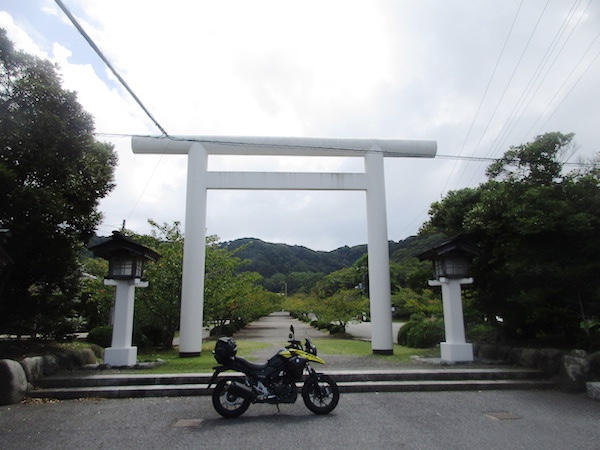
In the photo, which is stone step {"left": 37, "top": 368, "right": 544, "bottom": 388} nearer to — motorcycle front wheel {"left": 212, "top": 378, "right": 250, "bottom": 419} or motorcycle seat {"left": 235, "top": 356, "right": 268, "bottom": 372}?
motorcycle front wheel {"left": 212, "top": 378, "right": 250, "bottom": 419}

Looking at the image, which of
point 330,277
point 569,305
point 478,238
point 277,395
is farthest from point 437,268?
point 330,277

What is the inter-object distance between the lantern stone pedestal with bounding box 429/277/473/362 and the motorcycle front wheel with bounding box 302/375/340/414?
4254 millimetres

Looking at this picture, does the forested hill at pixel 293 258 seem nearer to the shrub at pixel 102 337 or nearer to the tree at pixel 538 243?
the shrub at pixel 102 337

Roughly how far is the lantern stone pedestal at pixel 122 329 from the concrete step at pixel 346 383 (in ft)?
4.02

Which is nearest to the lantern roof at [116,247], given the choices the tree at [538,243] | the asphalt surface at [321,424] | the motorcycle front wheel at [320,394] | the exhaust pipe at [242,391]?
the asphalt surface at [321,424]

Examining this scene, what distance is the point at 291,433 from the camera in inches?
174

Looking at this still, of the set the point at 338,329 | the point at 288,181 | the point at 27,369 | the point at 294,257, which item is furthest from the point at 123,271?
the point at 294,257

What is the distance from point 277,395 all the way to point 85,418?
2.59 m

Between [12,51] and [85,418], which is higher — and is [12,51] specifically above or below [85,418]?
above

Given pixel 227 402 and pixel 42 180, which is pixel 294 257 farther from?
pixel 227 402

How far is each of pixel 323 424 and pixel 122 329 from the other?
5.40 metres

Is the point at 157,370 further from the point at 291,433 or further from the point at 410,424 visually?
the point at 410,424

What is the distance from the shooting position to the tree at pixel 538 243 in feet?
23.4

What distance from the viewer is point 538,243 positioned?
7703 mm
